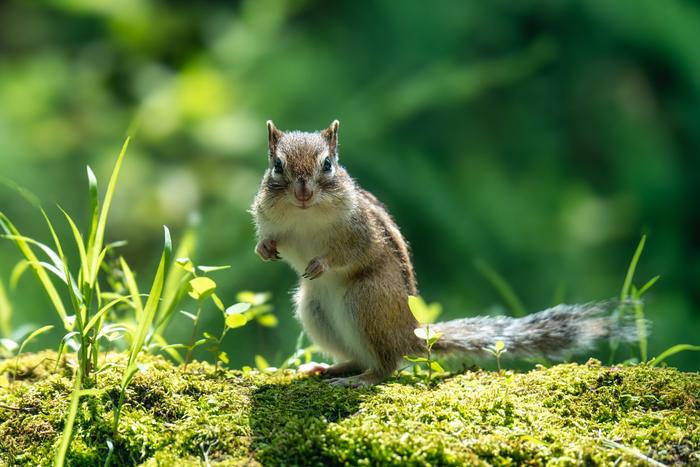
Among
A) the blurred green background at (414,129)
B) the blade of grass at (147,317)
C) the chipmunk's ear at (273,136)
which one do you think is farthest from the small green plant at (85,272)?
the blurred green background at (414,129)

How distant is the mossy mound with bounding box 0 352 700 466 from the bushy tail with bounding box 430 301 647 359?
39 cm

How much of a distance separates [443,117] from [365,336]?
2.81m

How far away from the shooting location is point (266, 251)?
10.6 feet

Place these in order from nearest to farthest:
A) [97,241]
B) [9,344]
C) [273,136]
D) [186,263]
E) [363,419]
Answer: [363,419] < [97,241] < [186,263] < [9,344] < [273,136]

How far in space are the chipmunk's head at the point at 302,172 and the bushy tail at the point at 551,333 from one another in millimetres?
671

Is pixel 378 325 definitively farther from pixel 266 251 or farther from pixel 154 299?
pixel 154 299

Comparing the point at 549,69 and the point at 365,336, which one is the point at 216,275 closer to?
the point at 365,336

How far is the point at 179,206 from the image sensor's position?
5371 millimetres

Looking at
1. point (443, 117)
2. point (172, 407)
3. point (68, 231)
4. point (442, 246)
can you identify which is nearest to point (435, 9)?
point (443, 117)

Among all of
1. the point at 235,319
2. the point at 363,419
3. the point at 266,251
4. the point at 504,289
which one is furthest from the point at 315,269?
the point at 363,419

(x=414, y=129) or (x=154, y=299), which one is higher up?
(x=414, y=129)

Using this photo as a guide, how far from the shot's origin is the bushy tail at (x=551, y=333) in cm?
312

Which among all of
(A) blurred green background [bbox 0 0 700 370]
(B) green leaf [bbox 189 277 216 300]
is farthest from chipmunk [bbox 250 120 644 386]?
(A) blurred green background [bbox 0 0 700 370]

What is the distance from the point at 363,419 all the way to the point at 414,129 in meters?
3.58
